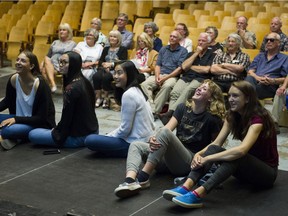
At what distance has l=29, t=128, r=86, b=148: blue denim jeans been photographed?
5770 mm

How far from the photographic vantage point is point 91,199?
466 centimetres

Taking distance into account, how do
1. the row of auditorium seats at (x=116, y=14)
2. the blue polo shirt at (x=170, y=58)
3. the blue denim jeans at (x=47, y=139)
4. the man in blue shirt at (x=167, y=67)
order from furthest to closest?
the row of auditorium seats at (x=116, y=14) < the blue polo shirt at (x=170, y=58) < the man in blue shirt at (x=167, y=67) < the blue denim jeans at (x=47, y=139)

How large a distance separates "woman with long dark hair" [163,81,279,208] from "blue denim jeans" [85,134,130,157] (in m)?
0.99

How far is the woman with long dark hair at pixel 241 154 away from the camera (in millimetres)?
4375

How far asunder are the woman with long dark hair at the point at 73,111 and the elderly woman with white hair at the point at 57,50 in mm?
2376

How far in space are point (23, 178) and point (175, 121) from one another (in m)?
1.27

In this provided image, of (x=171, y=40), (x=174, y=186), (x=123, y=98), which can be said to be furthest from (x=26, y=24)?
(x=174, y=186)

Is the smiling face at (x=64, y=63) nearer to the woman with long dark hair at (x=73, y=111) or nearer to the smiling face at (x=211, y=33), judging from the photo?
the woman with long dark hair at (x=73, y=111)

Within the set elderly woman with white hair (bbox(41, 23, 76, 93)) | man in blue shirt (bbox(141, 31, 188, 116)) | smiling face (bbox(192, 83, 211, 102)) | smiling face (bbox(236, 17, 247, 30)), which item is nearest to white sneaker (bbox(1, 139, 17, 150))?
man in blue shirt (bbox(141, 31, 188, 116))

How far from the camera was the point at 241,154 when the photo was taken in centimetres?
438

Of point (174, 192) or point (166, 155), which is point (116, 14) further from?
point (174, 192)

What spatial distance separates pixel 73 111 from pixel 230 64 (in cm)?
193

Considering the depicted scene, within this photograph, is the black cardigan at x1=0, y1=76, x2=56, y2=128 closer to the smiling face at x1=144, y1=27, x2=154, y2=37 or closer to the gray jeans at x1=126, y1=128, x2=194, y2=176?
the gray jeans at x1=126, y1=128, x2=194, y2=176

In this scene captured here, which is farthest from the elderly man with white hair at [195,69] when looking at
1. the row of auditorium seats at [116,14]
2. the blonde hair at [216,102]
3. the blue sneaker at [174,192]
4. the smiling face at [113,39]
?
the blue sneaker at [174,192]
